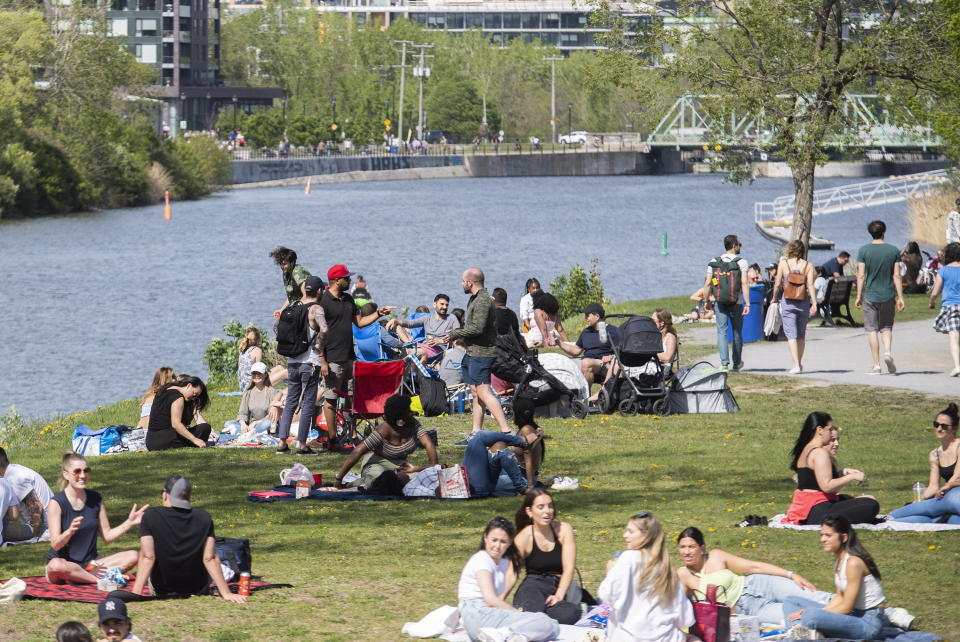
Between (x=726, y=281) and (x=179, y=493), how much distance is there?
36.0 ft

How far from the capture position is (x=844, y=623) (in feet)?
27.0

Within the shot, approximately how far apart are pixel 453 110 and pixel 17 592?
152 metres

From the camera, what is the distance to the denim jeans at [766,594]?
8.79 metres

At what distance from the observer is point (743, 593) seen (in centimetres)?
894

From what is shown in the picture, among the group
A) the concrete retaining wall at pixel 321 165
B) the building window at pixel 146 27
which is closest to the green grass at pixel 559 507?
the concrete retaining wall at pixel 321 165

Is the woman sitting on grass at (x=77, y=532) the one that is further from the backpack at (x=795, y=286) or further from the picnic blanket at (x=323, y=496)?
the backpack at (x=795, y=286)

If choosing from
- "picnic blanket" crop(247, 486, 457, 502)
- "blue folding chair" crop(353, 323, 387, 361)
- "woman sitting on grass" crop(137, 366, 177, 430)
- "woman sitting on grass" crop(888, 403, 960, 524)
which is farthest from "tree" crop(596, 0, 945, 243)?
"picnic blanket" crop(247, 486, 457, 502)

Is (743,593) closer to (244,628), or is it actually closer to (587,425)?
(244,628)

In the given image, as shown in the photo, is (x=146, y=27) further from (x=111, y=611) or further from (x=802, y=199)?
(x=111, y=611)

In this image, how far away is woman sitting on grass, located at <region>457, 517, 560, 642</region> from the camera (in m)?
8.20

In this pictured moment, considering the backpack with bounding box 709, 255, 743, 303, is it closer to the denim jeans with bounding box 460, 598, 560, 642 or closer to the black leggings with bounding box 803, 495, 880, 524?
the black leggings with bounding box 803, 495, 880, 524

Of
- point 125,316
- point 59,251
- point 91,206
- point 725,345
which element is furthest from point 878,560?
point 91,206

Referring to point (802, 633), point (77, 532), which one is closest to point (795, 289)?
point (802, 633)

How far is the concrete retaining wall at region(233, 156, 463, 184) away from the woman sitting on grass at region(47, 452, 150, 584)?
102946 millimetres
